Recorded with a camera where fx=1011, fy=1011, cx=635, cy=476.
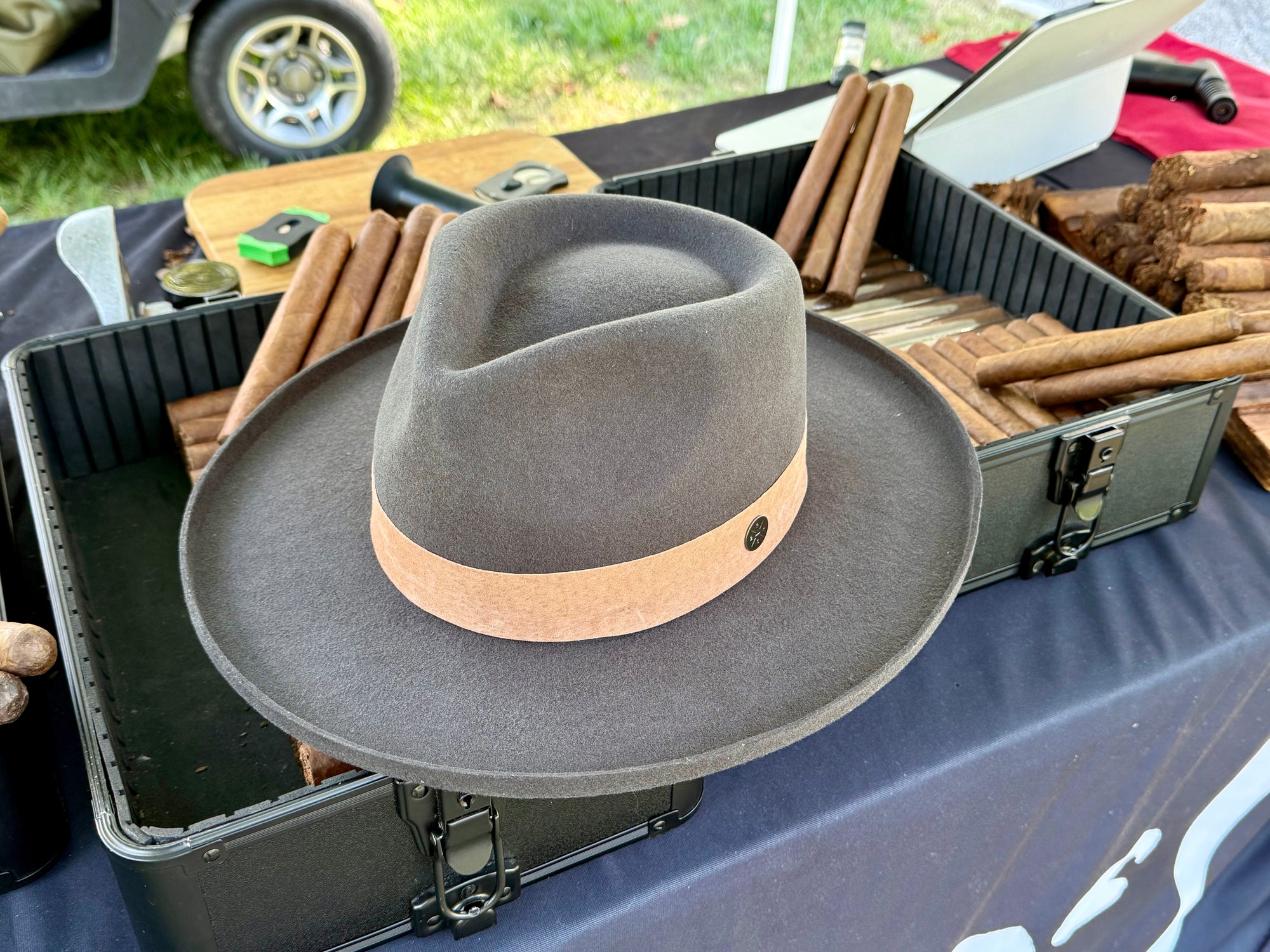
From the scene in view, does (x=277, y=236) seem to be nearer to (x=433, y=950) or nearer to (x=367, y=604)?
(x=367, y=604)

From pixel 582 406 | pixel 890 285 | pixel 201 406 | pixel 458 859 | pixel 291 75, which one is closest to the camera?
pixel 582 406

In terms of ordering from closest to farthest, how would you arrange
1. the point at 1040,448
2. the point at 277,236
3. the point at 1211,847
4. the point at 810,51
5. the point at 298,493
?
the point at 298,493, the point at 1040,448, the point at 1211,847, the point at 277,236, the point at 810,51

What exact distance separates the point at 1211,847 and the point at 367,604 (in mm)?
1305

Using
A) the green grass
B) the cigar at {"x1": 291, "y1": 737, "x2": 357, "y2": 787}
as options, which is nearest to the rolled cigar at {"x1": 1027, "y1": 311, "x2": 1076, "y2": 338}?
the cigar at {"x1": 291, "y1": 737, "x2": 357, "y2": 787}

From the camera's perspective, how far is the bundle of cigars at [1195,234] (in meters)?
1.59

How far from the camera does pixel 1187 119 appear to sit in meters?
2.54

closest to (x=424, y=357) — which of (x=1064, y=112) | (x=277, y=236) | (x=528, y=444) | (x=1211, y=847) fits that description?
(x=528, y=444)

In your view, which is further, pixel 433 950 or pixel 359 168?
pixel 359 168

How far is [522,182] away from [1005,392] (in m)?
1.10

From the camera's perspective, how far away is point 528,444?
0.76 metres

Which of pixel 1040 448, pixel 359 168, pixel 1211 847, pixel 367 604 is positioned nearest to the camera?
pixel 367 604

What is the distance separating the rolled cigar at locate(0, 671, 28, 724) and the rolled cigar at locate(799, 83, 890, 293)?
133cm

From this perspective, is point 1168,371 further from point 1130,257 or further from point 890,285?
point 890,285

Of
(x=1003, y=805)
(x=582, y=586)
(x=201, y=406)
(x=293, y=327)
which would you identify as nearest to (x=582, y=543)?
(x=582, y=586)
